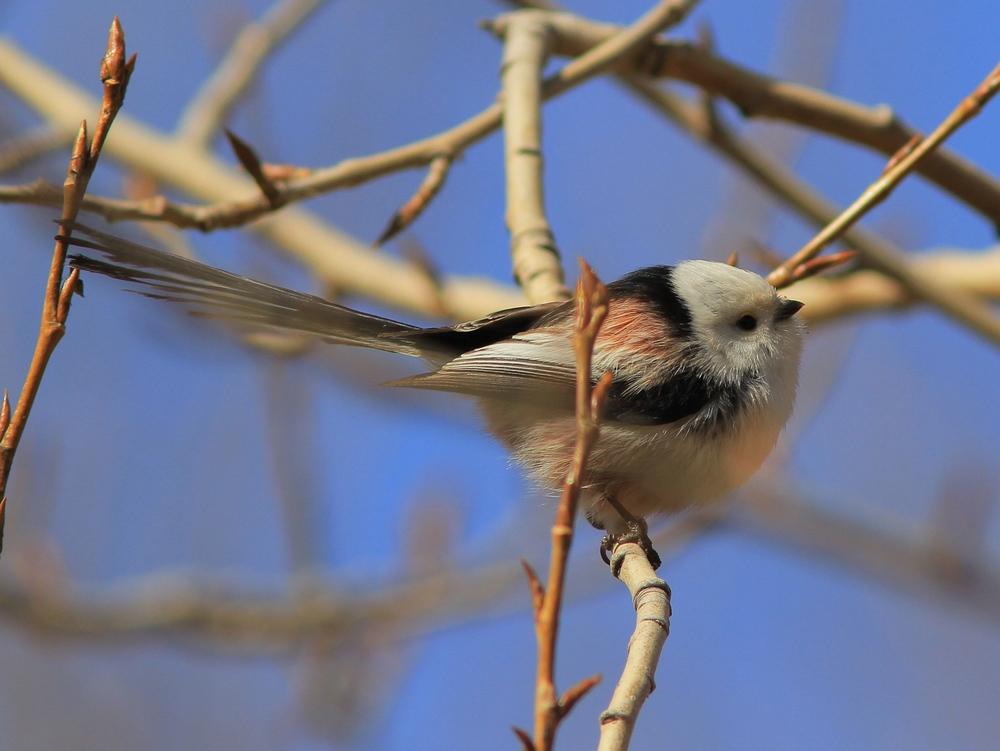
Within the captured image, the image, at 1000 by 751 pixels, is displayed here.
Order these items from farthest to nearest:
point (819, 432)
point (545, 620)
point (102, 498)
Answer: point (819, 432), point (102, 498), point (545, 620)

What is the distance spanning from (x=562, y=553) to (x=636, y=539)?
0.93m

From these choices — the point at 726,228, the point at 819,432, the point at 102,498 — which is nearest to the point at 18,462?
the point at 102,498

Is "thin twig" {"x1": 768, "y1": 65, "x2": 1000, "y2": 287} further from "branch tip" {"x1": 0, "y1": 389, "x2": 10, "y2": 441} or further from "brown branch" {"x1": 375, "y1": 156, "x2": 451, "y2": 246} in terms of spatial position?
"branch tip" {"x1": 0, "y1": 389, "x2": 10, "y2": 441}

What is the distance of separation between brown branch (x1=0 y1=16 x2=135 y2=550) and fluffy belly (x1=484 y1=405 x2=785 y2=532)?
1.08 meters

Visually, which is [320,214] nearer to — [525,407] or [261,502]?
[261,502]

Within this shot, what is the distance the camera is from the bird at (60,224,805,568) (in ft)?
6.54

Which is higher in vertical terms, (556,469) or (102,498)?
(102,498)

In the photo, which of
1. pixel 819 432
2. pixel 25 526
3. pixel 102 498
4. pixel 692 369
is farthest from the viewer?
pixel 819 432

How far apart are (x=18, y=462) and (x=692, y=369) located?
2507 millimetres

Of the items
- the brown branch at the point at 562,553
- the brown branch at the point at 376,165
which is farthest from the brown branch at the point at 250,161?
the brown branch at the point at 562,553

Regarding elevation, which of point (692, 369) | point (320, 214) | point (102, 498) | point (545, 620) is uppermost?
point (320, 214)

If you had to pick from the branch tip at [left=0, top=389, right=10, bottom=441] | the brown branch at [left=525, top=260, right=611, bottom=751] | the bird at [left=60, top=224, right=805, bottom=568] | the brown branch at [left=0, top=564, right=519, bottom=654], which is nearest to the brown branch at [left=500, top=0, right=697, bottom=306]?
the bird at [left=60, top=224, right=805, bottom=568]

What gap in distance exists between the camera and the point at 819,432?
552 centimetres

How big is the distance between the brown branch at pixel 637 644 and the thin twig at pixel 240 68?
6.82 feet
